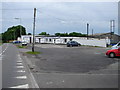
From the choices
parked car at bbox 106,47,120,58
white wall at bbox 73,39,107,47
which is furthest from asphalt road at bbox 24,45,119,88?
white wall at bbox 73,39,107,47

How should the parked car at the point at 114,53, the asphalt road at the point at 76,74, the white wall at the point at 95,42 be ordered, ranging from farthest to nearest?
the white wall at the point at 95,42 < the parked car at the point at 114,53 < the asphalt road at the point at 76,74

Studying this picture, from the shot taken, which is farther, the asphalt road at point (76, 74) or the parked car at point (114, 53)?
the parked car at point (114, 53)

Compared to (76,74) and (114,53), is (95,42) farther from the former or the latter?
(76,74)

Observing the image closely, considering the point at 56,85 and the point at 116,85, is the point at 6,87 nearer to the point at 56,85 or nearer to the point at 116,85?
the point at 56,85

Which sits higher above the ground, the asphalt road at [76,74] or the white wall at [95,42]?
the white wall at [95,42]

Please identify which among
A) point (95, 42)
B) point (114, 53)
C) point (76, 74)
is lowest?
point (76, 74)

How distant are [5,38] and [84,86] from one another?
139 metres

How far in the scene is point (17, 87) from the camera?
7645 mm

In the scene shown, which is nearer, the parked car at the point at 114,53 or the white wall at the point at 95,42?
the parked car at the point at 114,53

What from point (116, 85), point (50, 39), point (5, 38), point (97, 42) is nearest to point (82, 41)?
point (97, 42)

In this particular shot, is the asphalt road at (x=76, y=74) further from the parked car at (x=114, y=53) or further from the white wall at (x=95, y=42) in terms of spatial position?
the white wall at (x=95, y=42)

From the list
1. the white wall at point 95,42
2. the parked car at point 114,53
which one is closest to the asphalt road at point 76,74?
the parked car at point 114,53

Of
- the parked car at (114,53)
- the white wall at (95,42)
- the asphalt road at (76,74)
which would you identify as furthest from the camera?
the white wall at (95,42)

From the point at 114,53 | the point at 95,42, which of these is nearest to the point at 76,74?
the point at 114,53
